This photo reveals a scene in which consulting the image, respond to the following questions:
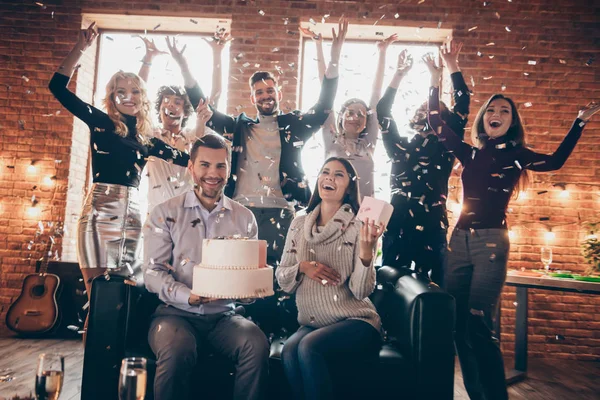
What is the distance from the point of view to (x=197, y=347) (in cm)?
198

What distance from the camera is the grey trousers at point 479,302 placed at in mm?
2357

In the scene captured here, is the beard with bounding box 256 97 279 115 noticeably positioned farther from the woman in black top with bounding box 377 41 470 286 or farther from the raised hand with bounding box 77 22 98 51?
the raised hand with bounding box 77 22 98 51

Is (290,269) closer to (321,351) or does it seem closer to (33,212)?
(321,351)

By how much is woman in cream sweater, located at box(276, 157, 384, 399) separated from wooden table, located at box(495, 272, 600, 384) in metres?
1.65

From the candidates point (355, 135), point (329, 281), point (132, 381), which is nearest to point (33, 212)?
point (355, 135)

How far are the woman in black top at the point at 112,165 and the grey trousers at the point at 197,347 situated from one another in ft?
2.46

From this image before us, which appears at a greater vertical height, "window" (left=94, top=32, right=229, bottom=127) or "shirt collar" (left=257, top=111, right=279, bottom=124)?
"window" (left=94, top=32, right=229, bottom=127)

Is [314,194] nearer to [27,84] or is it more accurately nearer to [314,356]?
[314,356]

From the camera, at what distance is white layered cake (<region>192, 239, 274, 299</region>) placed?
1729mm

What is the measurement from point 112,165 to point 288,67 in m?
2.30

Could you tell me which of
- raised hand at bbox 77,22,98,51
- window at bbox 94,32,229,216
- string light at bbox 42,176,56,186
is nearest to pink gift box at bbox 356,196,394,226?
raised hand at bbox 77,22,98,51

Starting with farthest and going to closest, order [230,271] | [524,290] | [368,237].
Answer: [524,290] → [368,237] → [230,271]

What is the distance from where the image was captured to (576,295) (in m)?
4.30

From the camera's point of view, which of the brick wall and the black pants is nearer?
the black pants
